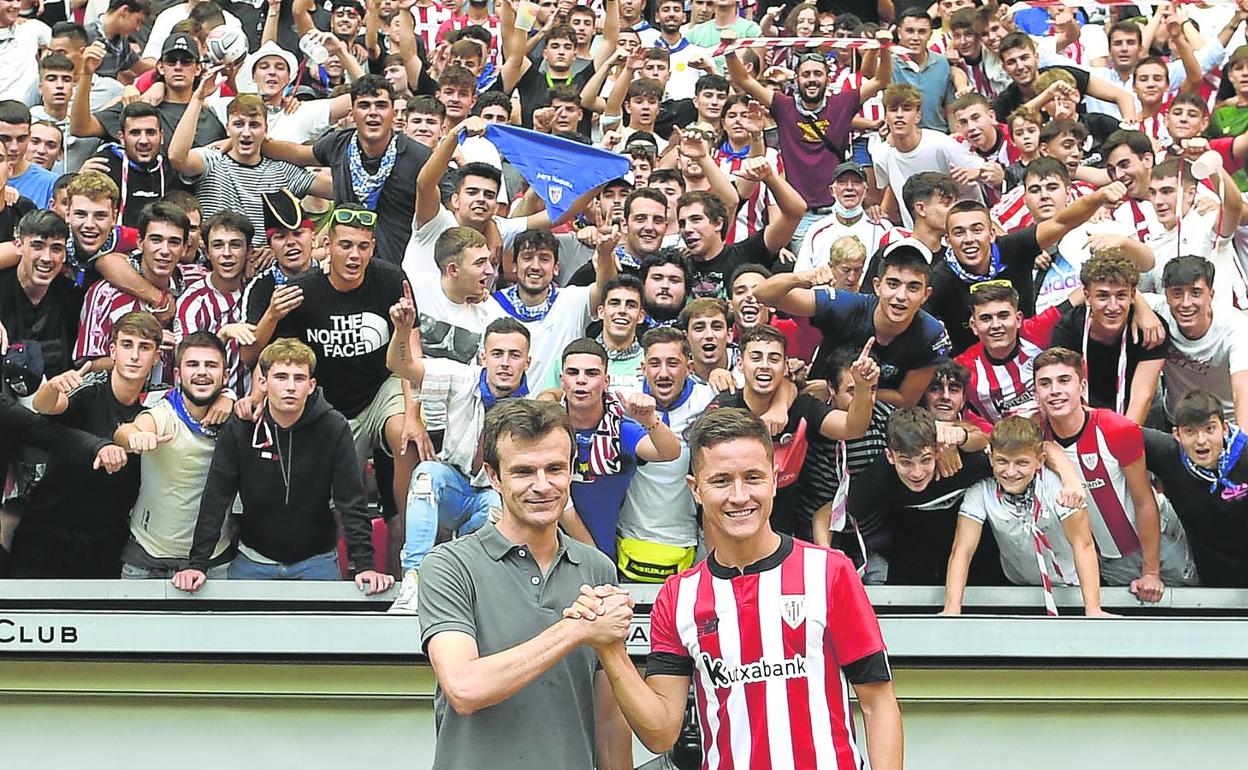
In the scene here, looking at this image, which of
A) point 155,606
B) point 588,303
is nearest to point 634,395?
point 588,303

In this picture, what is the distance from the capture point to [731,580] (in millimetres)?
3797

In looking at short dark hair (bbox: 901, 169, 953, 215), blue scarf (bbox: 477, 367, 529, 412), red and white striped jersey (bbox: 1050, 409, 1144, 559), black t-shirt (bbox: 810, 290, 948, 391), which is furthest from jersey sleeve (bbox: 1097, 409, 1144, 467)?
blue scarf (bbox: 477, 367, 529, 412)

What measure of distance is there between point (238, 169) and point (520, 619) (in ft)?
20.1

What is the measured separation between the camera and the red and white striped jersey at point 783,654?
12.3ft

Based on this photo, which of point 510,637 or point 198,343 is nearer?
point 510,637

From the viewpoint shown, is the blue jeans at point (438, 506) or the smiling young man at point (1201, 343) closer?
the blue jeans at point (438, 506)

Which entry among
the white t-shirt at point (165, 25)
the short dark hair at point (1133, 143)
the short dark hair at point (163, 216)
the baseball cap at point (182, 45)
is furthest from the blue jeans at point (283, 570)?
the white t-shirt at point (165, 25)

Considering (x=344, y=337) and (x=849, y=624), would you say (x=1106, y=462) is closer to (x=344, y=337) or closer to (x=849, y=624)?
(x=344, y=337)

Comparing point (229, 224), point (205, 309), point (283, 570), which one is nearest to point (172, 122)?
point (229, 224)

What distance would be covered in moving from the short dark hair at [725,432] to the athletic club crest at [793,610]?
325mm

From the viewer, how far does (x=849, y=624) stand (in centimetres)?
374

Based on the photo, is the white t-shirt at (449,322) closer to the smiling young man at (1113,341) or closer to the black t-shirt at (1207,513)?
the smiling young man at (1113,341)

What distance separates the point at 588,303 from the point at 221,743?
276cm

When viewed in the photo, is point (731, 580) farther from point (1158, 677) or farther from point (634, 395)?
point (1158, 677)
